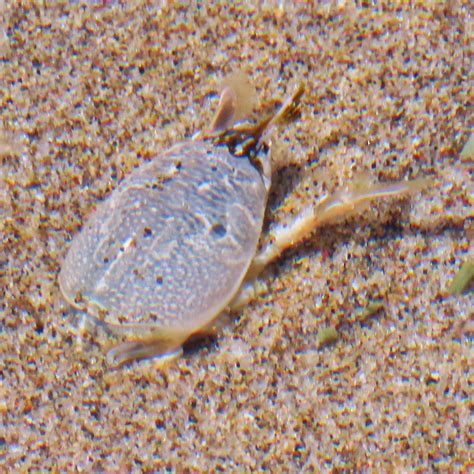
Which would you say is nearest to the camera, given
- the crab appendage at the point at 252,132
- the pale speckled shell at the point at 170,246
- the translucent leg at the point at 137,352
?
the pale speckled shell at the point at 170,246

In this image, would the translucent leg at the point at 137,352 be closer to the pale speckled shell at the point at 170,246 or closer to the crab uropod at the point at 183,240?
the crab uropod at the point at 183,240

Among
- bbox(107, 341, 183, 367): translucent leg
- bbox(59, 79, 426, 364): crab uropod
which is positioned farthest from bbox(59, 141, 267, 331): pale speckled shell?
bbox(107, 341, 183, 367): translucent leg

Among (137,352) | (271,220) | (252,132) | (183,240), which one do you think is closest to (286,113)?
(252,132)

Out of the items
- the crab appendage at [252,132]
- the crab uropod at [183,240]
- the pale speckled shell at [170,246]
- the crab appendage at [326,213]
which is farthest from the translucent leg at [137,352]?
the crab appendage at [252,132]

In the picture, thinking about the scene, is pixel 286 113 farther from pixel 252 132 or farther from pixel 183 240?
pixel 183 240

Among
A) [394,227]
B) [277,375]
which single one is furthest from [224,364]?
[394,227]

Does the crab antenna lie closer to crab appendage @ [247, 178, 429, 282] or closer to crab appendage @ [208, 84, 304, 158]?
crab appendage @ [208, 84, 304, 158]

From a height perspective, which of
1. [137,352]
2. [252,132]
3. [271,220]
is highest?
[252,132]
